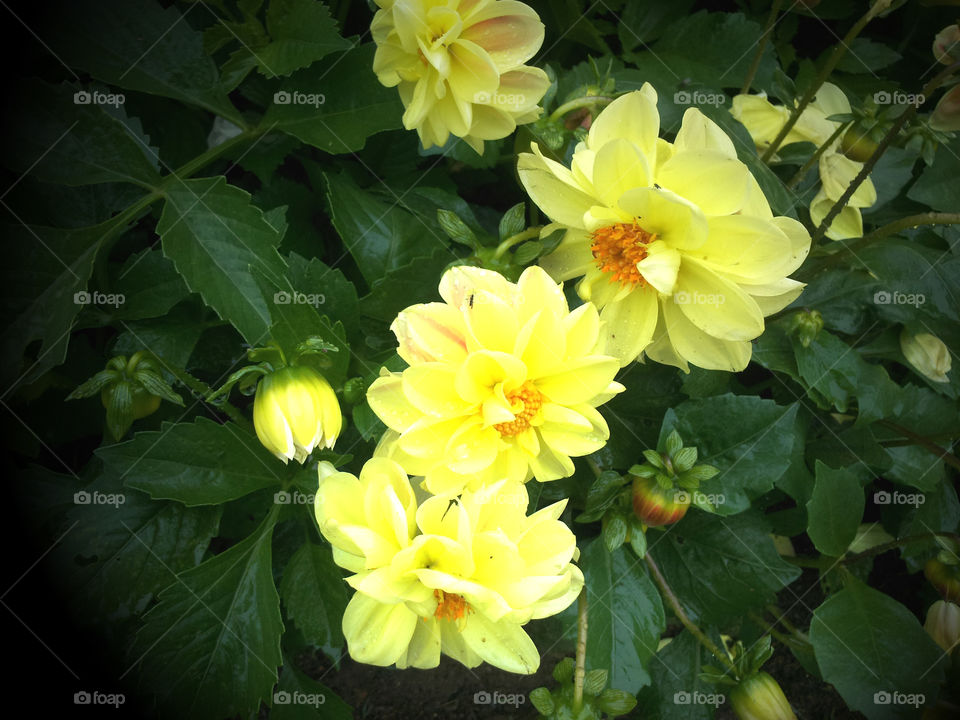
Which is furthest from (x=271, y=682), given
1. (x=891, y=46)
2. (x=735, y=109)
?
(x=891, y=46)

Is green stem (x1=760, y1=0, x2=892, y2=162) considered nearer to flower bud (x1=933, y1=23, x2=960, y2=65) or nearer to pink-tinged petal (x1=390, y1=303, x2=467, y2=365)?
flower bud (x1=933, y1=23, x2=960, y2=65)

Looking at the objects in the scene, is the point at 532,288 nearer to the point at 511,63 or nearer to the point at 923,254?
the point at 511,63

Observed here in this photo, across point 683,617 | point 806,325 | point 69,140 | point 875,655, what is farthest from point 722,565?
point 69,140

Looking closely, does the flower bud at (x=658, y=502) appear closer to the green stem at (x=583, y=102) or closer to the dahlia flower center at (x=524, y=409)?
the dahlia flower center at (x=524, y=409)

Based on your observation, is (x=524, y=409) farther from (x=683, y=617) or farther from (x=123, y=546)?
(x=123, y=546)

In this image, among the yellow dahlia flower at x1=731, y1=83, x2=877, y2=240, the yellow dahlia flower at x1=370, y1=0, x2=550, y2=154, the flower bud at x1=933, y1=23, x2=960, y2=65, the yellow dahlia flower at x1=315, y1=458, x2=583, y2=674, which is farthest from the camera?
the yellow dahlia flower at x1=731, y1=83, x2=877, y2=240

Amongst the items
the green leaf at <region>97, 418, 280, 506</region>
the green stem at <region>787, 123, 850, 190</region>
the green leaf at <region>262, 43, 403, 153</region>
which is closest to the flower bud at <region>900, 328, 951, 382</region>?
the green stem at <region>787, 123, 850, 190</region>

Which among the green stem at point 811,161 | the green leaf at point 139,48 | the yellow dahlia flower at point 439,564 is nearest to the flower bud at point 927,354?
the green stem at point 811,161
